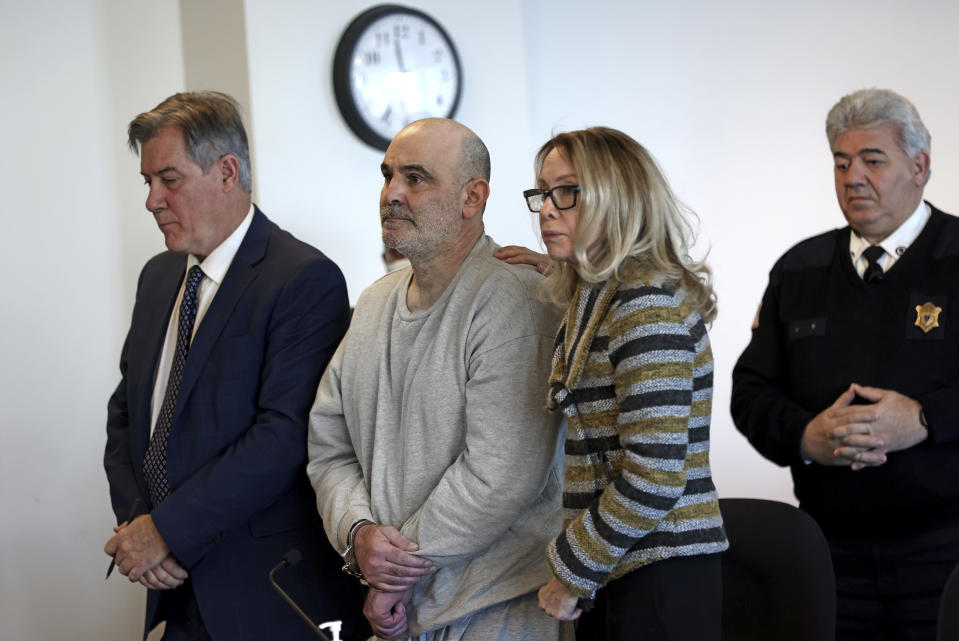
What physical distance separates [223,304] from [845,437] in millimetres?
1347

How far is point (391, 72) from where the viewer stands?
124 inches

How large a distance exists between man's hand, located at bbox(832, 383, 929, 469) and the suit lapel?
1.31 m

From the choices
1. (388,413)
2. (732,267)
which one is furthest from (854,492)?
(732,267)

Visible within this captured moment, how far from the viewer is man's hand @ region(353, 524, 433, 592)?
5.38 feet

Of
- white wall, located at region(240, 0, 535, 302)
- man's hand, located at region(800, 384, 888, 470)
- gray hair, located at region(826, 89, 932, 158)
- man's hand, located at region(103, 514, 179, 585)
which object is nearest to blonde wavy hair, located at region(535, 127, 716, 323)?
man's hand, located at region(800, 384, 888, 470)

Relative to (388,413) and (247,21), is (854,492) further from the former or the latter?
(247,21)

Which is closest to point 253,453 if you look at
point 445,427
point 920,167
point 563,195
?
Result: point 445,427

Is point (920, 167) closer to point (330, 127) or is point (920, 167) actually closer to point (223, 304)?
point (223, 304)

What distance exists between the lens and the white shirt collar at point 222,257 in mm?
2111

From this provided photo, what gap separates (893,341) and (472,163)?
100 cm

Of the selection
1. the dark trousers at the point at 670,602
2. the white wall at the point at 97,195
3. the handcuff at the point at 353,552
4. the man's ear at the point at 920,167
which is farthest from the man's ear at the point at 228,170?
the man's ear at the point at 920,167

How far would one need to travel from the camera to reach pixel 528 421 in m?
1.65

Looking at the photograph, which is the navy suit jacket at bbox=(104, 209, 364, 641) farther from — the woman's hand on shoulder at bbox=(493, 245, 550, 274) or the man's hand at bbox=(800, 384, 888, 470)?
the man's hand at bbox=(800, 384, 888, 470)

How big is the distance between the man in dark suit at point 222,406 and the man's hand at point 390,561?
1.15 ft
